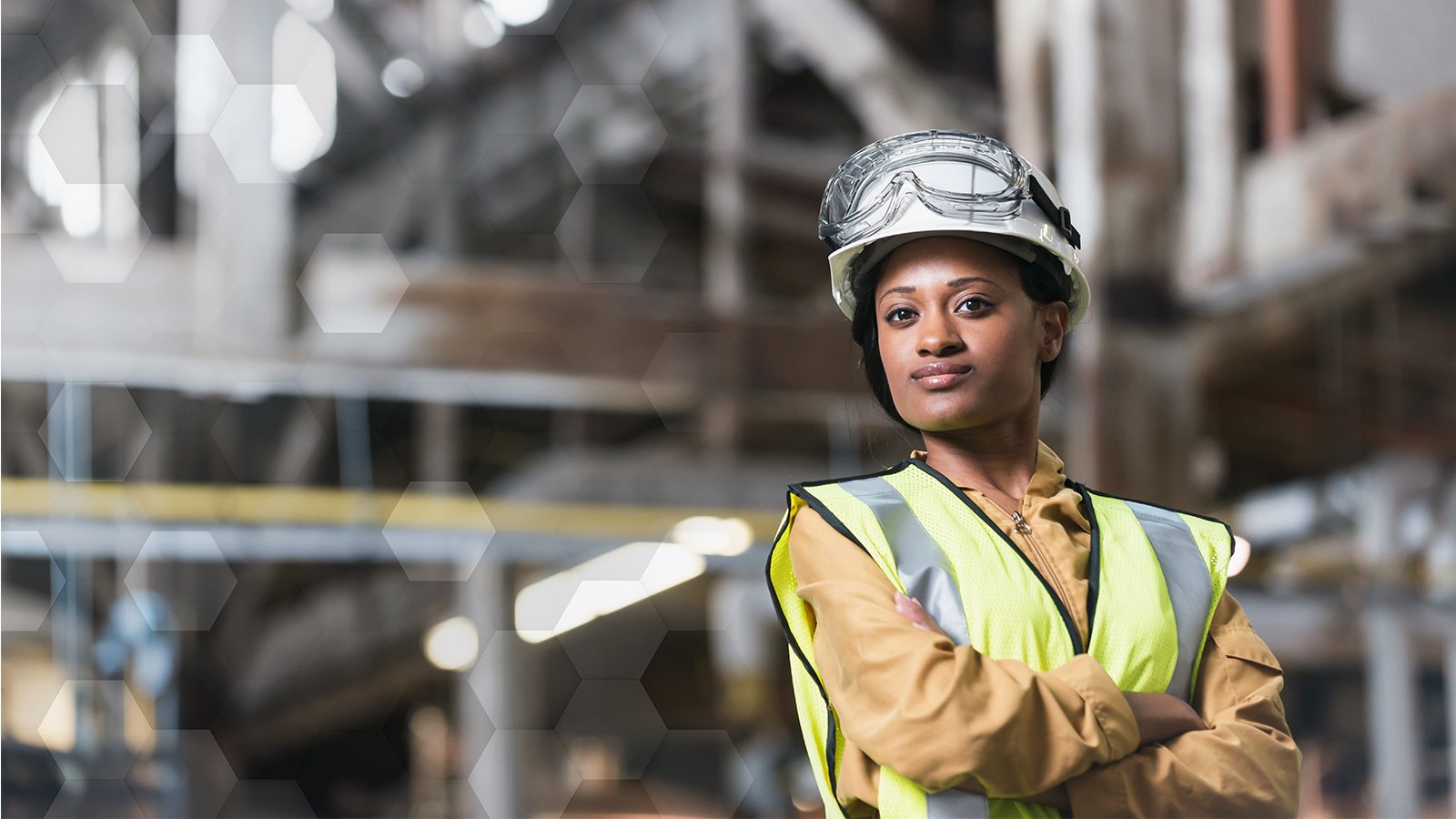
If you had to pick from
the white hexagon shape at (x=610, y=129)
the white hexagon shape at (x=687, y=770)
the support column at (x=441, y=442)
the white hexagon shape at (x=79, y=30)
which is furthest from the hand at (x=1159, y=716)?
the white hexagon shape at (x=79, y=30)

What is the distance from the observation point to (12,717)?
4.98 meters

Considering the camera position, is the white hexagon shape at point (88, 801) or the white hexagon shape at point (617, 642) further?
the white hexagon shape at point (617, 642)

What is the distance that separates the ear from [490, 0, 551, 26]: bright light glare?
3.86 meters

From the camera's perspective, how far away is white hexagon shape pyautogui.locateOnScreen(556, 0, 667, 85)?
15.2 feet

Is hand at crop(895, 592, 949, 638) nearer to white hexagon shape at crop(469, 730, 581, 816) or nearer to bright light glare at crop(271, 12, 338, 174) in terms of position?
bright light glare at crop(271, 12, 338, 174)

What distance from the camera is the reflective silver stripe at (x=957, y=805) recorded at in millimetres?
850

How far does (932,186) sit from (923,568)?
24 cm

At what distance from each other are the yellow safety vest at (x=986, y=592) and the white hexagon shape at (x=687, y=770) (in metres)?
4.81

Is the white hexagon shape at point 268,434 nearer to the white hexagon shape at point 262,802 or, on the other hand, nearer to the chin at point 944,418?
the white hexagon shape at point 262,802

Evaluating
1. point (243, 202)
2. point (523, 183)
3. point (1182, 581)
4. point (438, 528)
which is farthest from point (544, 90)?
point (1182, 581)

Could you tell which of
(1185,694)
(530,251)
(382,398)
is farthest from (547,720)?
(1185,694)

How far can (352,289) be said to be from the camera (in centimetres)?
367

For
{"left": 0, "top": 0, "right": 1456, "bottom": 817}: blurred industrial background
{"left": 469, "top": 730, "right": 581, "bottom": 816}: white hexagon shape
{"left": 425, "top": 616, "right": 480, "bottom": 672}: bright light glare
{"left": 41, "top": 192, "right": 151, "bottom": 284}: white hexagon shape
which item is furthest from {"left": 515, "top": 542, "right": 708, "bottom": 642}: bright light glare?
{"left": 41, "top": 192, "right": 151, "bottom": 284}: white hexagon shape

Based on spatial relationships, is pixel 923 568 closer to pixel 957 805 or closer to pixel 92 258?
pixel 957 805
